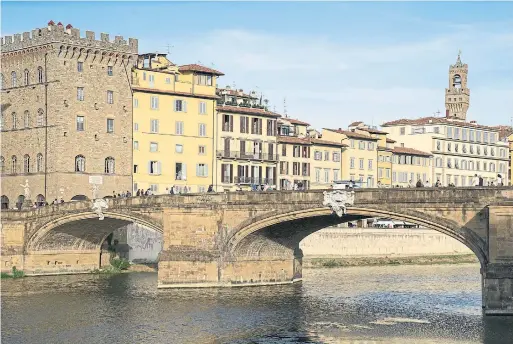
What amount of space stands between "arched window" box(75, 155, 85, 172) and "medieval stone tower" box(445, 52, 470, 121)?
82045 millimetres

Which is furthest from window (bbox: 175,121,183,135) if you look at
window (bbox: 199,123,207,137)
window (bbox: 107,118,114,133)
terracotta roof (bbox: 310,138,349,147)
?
terracotta roof (bbox: 310,138,349,147)

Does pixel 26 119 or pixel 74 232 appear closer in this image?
pixel 74 232

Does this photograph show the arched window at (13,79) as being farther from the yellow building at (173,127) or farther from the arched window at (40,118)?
the yellow building at (173,127)

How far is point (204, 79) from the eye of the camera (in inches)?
4038

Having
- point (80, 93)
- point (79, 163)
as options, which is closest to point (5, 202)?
point (79, 163)

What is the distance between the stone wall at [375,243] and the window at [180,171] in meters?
13.3

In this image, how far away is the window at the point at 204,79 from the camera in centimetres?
10212

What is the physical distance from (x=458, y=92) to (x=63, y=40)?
88.1 meters

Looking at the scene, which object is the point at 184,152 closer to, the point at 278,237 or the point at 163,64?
the point at 163,64

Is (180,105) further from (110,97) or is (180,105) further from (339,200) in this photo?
(339,200)

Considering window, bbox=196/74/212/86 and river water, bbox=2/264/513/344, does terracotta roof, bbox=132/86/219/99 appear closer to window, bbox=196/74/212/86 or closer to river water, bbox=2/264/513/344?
window, bbox=196/74/212/86

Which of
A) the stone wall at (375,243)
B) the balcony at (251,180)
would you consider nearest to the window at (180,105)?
the balcony at (251,180)

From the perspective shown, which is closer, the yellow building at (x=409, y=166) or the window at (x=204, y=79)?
the window at (x=204, y=79)

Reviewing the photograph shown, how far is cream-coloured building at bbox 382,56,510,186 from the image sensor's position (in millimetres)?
→ 131500
